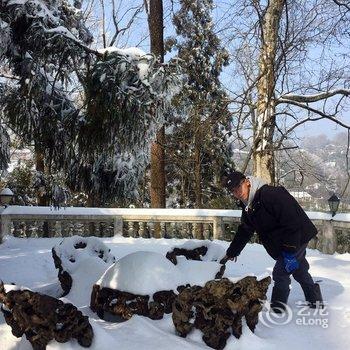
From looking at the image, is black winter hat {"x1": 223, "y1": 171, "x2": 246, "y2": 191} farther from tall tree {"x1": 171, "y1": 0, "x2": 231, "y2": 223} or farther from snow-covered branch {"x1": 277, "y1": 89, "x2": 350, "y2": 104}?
tall tree {"x1": 171, "y1": 0, "x2": 231, "y2": 223}

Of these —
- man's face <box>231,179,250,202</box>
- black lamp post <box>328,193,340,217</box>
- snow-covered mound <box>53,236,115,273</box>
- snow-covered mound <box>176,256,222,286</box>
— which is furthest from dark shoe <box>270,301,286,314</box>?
black lamp post <box>328,193,340,217</box>

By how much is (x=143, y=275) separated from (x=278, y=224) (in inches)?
48.7

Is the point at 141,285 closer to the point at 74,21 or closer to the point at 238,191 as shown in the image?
the point at 238,191

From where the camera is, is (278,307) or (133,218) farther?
(133,218)

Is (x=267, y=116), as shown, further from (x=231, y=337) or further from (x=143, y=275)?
(x=231, y=337)

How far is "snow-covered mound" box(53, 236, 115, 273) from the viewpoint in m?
4.96

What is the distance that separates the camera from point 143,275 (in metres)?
3.90

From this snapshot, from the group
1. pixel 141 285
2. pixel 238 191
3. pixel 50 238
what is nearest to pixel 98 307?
pixel 141 285

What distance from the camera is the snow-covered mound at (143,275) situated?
382 centimetres

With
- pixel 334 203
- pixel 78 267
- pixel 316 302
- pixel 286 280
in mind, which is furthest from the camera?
pixel 334 203

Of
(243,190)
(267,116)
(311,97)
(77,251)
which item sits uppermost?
(311,97)

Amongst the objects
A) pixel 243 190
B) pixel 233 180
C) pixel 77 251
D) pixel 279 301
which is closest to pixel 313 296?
pixel 279 301

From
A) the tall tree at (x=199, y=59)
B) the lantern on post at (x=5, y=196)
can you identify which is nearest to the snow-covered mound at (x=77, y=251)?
the lantern on post at (x=5, y=196)

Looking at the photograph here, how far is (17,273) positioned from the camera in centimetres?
629
